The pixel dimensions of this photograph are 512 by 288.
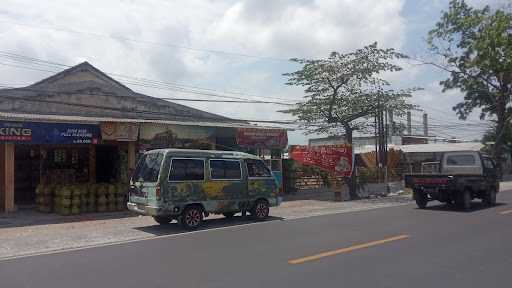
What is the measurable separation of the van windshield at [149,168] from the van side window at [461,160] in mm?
12240

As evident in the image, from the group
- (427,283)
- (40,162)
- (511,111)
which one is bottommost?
(427,283)

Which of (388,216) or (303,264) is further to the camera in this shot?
(388,216)

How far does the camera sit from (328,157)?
24.1 meters

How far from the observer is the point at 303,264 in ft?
26.9

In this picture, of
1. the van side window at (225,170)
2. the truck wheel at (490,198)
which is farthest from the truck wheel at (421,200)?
the van side window at (225,170)

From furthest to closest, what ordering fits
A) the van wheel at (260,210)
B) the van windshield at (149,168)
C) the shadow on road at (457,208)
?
the shadow on road at (457,208) < the van wheel at (260,210) < the van windshield at (149,168)

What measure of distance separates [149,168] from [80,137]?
5342 millimetres

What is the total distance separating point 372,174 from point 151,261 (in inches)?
862

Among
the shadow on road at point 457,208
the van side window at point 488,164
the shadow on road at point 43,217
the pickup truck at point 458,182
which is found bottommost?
the shadow on road at point 457,208

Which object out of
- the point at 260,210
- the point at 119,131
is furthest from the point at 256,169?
the point at 119,131

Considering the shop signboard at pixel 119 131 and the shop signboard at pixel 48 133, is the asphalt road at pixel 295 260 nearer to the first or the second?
the shop signboard at pixel 119 131

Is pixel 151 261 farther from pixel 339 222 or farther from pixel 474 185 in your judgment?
pixel 474 185

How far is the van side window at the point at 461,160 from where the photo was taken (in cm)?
1926

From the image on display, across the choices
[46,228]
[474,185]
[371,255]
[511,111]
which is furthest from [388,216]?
[511,111]
